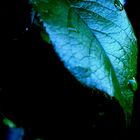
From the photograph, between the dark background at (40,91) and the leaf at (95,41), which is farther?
the dark background at (40,91)

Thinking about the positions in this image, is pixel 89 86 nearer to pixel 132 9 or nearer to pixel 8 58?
pixel 8 58

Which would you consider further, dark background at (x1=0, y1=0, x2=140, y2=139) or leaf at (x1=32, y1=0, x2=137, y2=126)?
dark background at (x1=0, y1=0, x2=140, y2=139)

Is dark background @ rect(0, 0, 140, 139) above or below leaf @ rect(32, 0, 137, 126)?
below

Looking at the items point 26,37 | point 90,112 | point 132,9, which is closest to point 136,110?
point 90,112

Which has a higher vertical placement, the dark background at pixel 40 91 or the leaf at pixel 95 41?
the leaf at pixel 95 41
